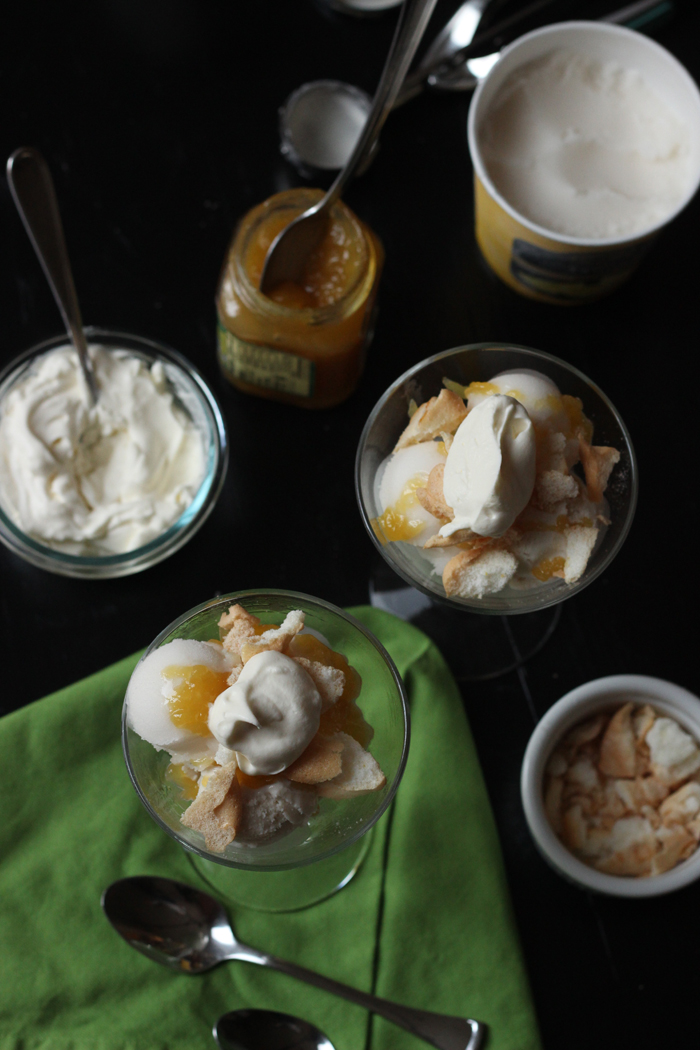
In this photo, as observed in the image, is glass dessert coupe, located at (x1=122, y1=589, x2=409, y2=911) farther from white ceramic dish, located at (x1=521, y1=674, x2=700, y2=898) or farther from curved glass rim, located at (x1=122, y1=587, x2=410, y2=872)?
white ceramic dish, located at (x1=521, y1=674, x2=700, y2=898)

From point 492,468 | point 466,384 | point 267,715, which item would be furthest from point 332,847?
point 466,384

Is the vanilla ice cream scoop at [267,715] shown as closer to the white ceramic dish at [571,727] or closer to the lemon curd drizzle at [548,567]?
the lemon curd drizzle at [548,567]

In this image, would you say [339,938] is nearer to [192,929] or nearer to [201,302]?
[192,929]

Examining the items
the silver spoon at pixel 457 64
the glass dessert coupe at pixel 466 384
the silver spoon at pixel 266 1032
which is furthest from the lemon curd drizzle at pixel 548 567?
the silver spoon at pixel 457 64

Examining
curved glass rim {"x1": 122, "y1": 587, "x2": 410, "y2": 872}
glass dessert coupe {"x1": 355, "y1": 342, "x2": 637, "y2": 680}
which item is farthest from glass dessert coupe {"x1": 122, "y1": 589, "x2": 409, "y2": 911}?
glass dessert coupe {"x1": 355, "y1": 342, "x2": 637, "y2": 680}

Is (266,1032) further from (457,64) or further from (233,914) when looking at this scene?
(457,64)

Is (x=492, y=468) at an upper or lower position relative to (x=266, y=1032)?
upper
